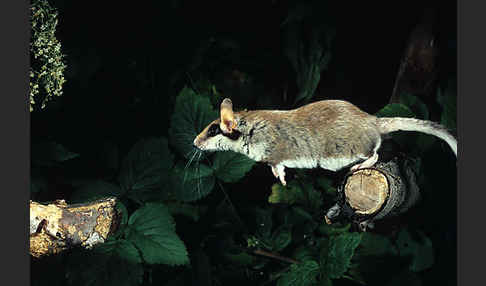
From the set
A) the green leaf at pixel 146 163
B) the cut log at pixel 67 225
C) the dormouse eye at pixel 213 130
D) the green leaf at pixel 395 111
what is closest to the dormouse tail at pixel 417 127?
the green leaf at pixel 395 111

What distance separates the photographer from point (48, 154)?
3.37 feet

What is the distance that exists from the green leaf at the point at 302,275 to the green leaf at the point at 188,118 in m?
0.32

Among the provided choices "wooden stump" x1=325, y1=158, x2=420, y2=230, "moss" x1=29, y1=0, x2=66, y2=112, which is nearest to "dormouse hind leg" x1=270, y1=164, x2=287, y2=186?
"wooden stump" x1=325, y1=158, x2=420, y2=230

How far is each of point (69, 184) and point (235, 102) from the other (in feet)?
1.30

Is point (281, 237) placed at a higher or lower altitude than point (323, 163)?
lower

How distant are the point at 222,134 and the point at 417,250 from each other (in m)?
0.48

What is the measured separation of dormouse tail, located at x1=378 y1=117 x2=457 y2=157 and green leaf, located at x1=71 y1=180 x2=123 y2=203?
0.56 metres

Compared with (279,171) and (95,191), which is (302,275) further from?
(95,191)

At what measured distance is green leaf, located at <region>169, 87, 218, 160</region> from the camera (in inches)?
41.7

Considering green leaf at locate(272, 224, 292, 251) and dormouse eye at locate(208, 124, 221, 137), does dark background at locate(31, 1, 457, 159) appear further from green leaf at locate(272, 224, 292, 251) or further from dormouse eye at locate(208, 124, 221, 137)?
green leaf at locate(272, 224, 292, 251)

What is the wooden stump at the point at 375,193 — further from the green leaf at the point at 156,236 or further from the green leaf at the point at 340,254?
the green leaf at the point at 156,236

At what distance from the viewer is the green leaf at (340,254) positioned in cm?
94

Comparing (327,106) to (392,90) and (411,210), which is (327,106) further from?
(411,210)

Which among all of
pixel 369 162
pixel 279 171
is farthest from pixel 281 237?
pixel 369 162
